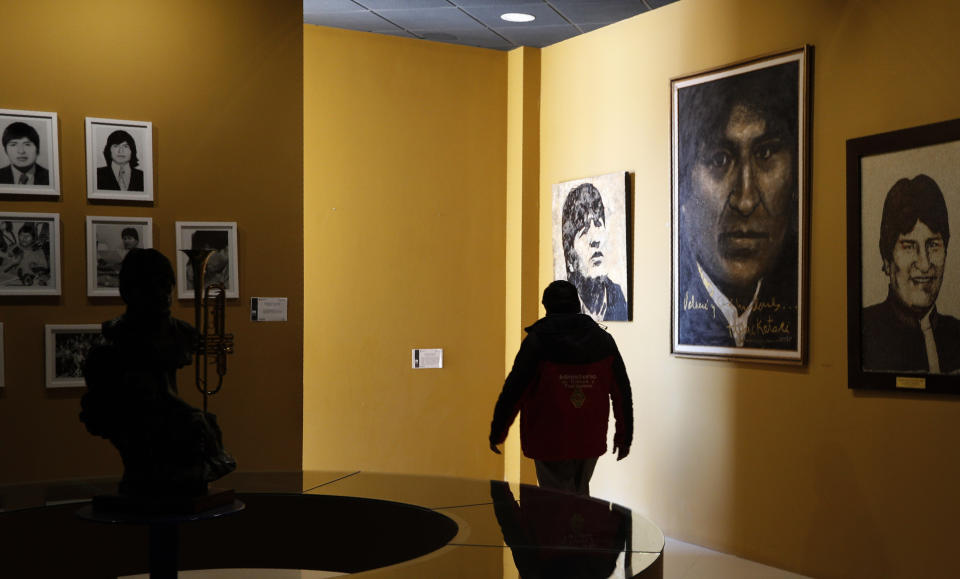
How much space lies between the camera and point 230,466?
2.48 meters

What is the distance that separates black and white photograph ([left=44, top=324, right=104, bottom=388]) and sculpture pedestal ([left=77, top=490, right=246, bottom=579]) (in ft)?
7.74

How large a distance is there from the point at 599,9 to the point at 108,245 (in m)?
3.52

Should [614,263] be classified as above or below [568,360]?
above

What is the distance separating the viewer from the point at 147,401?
7.95 feet

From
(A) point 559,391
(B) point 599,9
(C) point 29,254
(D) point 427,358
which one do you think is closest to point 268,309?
(C) point 29,254

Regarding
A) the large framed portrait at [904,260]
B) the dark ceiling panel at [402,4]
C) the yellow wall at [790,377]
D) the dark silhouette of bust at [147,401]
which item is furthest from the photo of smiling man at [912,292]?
the dark silhouette of bust at [147,401]

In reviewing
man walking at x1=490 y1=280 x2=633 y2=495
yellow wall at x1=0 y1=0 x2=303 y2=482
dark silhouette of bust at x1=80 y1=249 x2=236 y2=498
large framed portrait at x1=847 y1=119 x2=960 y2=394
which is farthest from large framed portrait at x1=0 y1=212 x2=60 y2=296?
large framed portrait at x1=847 y1=119 x2=960 y2=394

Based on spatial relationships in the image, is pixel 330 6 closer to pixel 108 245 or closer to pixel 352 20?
pixel 352 20

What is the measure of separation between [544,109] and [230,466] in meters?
5.09

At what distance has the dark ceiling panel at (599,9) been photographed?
249 inches

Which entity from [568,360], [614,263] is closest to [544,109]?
[614,263]

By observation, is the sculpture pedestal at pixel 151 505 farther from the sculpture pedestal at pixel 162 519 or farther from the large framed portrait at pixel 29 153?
the large framed portrait at pixel 29 153

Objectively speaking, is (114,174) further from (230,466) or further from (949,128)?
(949,128)

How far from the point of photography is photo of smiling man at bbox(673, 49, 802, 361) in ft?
17.2
